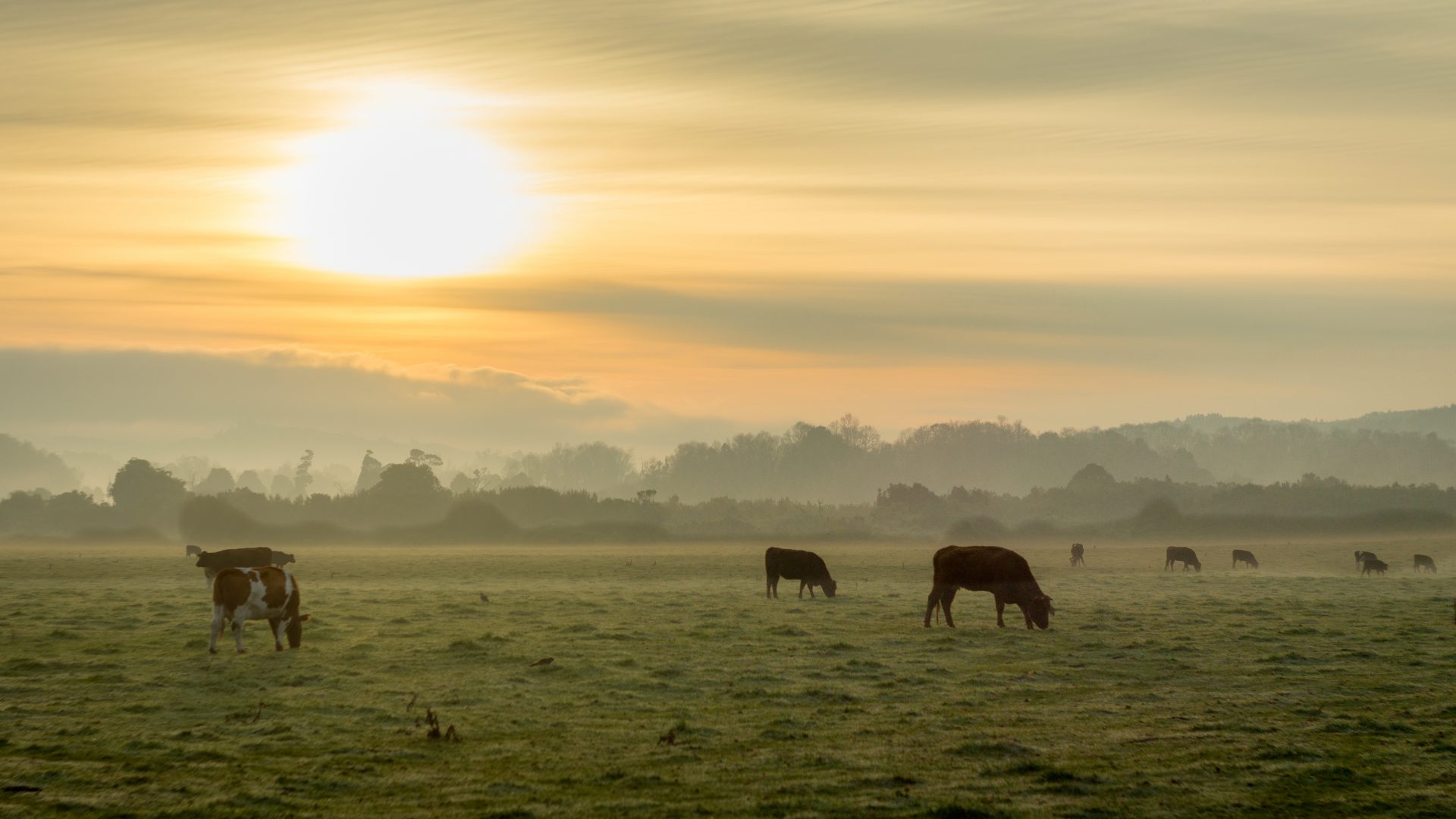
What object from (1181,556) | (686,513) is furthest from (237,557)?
(686,513)

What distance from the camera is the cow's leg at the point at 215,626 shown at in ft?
81.9

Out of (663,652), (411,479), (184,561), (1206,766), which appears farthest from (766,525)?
(1206,766)

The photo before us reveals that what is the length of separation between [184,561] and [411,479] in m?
78.3

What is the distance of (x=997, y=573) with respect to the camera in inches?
1249

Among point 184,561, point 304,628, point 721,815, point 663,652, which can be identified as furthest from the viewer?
point 184,561

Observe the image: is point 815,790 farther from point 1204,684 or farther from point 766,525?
point 766,525

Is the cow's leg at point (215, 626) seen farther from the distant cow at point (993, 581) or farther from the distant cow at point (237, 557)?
the distant cow at point (237, 557)

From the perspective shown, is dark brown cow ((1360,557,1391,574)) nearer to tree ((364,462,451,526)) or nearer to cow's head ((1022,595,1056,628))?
cow's head ((1022,595,1056,628))

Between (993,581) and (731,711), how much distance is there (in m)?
14.1

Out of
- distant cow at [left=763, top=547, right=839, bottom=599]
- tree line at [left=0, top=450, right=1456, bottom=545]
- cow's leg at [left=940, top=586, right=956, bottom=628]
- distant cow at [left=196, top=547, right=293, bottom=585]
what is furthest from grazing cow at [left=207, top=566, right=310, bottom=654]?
tree line at [left=0, top=450, right=1456, bottom=545]

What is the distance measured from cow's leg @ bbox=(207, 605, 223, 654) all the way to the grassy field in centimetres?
38

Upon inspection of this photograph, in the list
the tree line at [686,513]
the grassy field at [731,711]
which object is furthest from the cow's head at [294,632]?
the tree line at [686,513]

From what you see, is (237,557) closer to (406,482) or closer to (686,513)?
(406,482)

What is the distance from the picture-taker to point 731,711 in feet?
63.6
